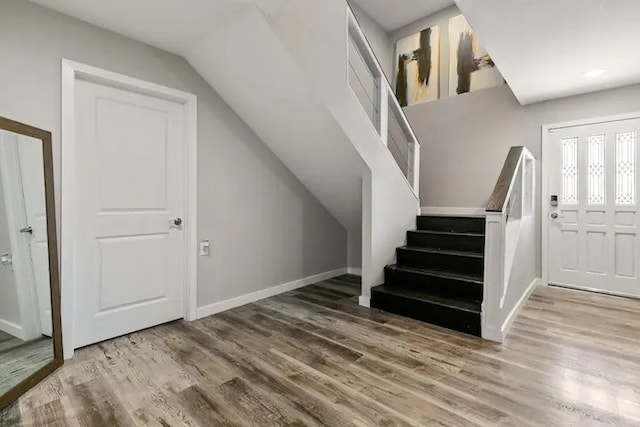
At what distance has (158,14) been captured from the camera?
87.7 inches

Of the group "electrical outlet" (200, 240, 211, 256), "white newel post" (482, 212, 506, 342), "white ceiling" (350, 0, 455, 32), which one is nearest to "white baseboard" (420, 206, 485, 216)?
"white newel post" (482, 212, 506, 342)

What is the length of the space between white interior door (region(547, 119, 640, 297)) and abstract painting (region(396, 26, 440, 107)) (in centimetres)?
190

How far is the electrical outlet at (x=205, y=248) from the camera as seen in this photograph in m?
3.01

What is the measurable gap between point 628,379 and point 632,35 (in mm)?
2641

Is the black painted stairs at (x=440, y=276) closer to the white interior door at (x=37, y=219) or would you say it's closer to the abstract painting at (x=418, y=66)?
the abstract painting at (x=418, y=66)

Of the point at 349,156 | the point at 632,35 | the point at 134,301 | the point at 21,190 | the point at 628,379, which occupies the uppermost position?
the point at 632,35

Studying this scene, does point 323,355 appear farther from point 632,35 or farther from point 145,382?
point 632,35

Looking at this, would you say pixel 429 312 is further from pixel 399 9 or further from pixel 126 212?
pixel 399 9

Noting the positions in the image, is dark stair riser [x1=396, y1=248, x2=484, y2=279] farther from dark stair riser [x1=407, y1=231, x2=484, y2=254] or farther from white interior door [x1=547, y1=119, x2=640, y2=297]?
white interior door [x1=547, y1=119, x2=640, y2=297]

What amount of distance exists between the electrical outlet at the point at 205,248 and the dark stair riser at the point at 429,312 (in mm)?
1673

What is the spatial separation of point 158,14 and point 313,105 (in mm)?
1250

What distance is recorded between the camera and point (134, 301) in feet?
8.66

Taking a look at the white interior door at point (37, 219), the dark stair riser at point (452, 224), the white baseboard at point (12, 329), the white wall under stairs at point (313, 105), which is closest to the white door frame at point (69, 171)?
the white interior door at point (37, 219)

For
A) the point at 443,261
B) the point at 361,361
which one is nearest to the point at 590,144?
the point at 443,261
